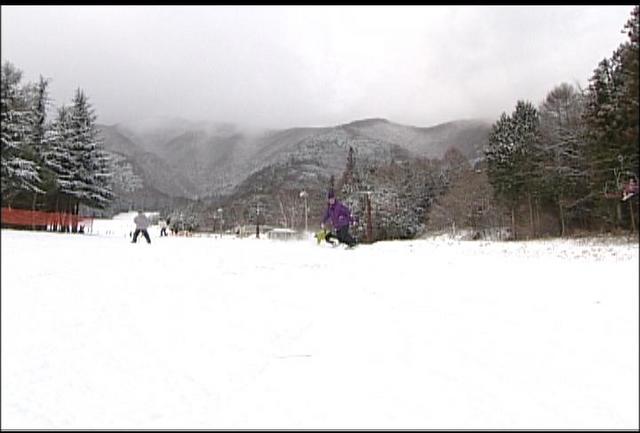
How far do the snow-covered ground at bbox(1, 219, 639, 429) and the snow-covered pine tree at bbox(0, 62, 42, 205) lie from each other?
8.81 m

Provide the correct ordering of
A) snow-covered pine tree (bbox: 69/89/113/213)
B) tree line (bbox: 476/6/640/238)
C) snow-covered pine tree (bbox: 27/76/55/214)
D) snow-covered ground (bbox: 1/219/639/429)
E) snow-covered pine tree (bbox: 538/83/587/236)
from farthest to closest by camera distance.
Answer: snow-covered pine tree (bbox: 69/89/113/213) < snow-covered pine tree (bbox: 27/76/55/214) < snow-covered pine tree (bbox: 538/83/587/236) < tree line (bbox: 476/6/640/238) < snow-covered ground (bbox: 1/219/639/429)

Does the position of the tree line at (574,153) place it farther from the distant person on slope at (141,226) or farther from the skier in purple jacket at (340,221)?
the distant person on slope at (141,226)

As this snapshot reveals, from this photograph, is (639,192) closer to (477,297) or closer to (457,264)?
(457,264)

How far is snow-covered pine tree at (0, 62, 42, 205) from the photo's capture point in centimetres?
1514

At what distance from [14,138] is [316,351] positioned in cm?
1951

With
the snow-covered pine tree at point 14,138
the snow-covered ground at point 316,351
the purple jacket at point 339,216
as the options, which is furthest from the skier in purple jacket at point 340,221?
the snow-covered pine tree at point 14,138

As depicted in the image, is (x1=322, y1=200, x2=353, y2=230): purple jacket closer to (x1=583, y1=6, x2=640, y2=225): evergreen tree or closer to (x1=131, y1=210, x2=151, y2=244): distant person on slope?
(x1=131, y1=210, x2=151, y2=244): distant person on slope

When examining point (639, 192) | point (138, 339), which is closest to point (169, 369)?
point (138, 339)

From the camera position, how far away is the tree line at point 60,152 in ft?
68.6

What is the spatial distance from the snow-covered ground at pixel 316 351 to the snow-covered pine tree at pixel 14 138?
881cm

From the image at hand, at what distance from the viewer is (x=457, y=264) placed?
431 inches

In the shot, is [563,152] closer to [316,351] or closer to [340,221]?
[340,221]

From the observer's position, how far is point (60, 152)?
30.4 metres

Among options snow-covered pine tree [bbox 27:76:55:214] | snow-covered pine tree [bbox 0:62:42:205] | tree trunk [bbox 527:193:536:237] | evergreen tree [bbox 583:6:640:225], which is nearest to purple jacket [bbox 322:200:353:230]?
evergreen tree [bbox 583:6:640:225]
